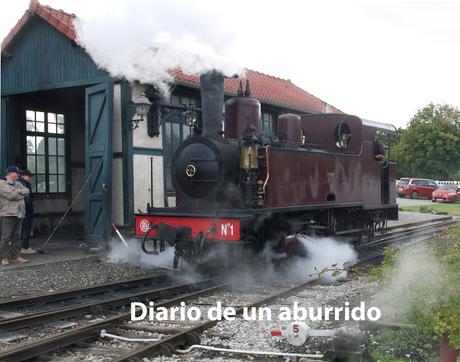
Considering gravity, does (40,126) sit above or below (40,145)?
above

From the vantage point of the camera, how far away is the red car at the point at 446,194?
31.9 metres

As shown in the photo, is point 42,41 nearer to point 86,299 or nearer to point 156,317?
point 86,299

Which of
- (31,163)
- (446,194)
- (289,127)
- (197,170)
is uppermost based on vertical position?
(289,127)

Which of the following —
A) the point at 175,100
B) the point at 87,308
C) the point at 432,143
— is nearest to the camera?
the point at 87,308

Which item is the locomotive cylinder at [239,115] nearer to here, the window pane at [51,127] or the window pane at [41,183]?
the window pane at [41,183]

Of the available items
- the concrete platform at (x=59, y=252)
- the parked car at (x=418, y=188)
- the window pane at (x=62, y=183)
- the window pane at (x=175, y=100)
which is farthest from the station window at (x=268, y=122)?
the parked car at (x=418, y=188)

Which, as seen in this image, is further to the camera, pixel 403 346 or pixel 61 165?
pixel 61 165

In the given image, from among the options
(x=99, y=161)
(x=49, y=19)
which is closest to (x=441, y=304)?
(x=99, y=161)

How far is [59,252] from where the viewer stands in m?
10.9

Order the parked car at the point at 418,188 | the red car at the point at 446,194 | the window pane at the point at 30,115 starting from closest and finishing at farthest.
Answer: the window pane at the point at 30,115 < the red car at the point at 446,194 < the parked car at the point at 418,188

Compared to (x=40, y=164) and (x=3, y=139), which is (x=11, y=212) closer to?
(x=3, y=139)

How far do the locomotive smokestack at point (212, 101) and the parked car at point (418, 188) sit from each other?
2908 centimetres

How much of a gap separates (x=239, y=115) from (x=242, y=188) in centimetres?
114

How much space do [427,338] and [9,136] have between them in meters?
11.1
